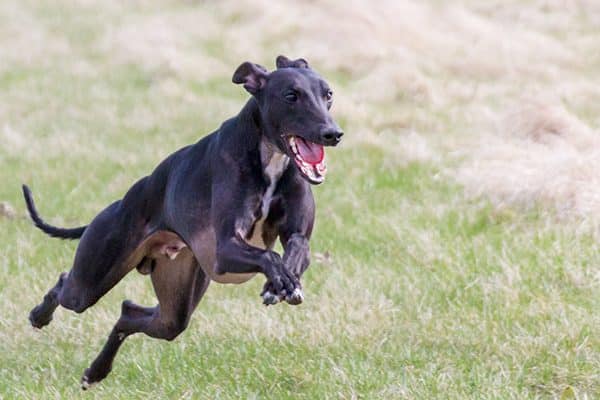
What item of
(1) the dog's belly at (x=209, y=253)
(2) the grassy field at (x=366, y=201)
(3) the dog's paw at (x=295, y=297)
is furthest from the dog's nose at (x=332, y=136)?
(2) the grassy field at (x=366, y=201)

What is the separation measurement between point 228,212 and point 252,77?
0.58m

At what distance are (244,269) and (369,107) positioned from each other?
9.29 meters

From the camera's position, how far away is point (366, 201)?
988 cm

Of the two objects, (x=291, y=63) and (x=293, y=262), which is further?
(x=291, y=63)

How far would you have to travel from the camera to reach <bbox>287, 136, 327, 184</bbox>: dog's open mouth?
15.6ft

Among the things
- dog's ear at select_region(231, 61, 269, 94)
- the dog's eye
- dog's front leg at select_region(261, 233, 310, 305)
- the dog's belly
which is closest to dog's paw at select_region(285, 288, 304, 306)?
dog's front leg at select_region(261, 233, 310, 305)

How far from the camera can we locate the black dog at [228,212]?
4.79 metres

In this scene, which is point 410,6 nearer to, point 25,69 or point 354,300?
point 25,69

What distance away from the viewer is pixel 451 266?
7.69m

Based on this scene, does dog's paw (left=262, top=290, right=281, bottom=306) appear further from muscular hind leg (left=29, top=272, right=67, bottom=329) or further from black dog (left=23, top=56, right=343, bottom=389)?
muscular hind leg (left=29, top=272, right=67, bottom=329)

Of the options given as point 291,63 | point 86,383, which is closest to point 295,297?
point 291,63

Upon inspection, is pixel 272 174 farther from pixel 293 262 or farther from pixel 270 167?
pixel 293 262

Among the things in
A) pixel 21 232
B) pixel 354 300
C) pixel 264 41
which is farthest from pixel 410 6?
pixel 354 300

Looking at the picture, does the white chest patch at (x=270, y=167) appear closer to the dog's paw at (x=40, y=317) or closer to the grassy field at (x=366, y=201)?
the grassy field at (x=366, y=201)
